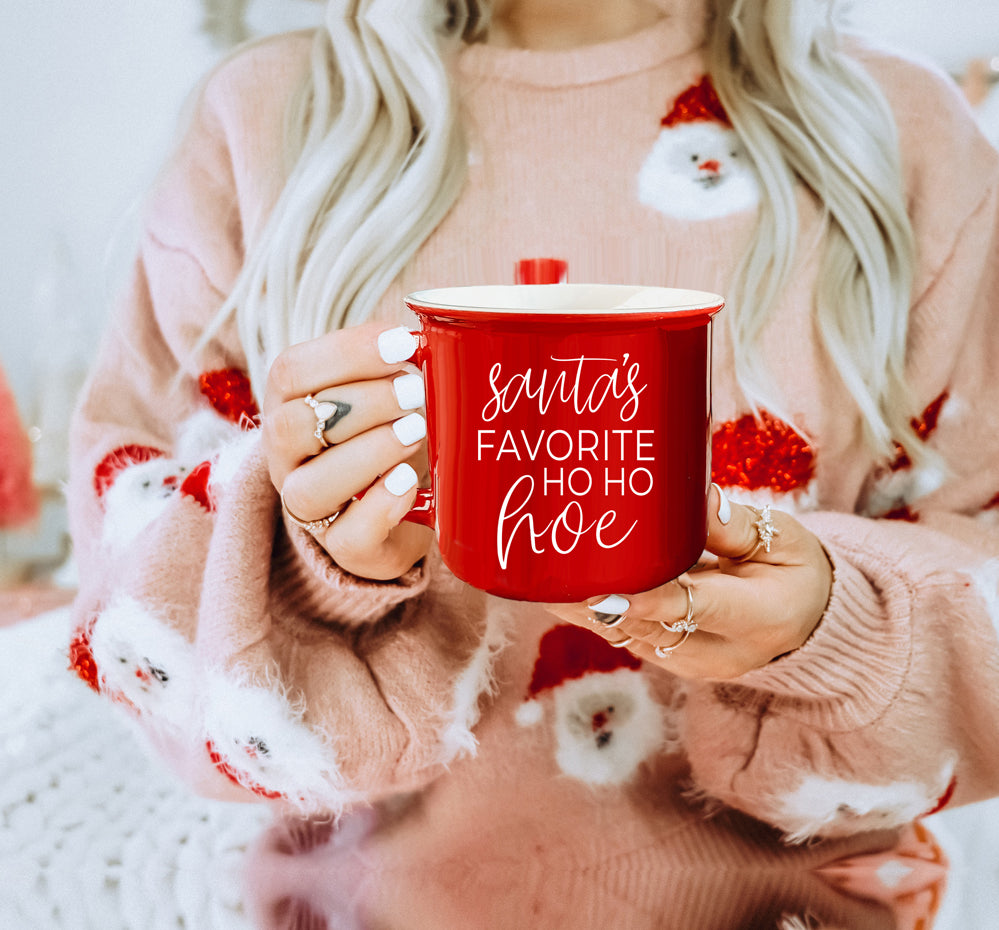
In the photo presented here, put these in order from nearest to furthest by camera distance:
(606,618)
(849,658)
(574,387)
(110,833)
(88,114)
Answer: (574,387) → (606,618) → (849,658) → (110,833) → (88,114)

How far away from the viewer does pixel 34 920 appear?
0.64 m

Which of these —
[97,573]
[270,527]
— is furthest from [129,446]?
[270,527]

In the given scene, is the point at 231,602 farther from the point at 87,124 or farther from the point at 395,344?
the point at 87,124

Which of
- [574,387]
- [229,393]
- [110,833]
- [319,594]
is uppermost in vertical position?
[574,387]

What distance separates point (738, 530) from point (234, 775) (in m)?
0.44

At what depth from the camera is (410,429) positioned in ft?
1.42

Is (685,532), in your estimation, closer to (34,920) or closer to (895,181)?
(895,181)

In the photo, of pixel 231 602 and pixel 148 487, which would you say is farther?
pixel 148 487

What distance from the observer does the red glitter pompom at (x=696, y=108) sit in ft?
2.39

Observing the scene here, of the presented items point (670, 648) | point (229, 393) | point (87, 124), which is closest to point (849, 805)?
point (670, 648)

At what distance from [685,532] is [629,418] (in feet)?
0.25

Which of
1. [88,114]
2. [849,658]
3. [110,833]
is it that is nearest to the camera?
[849,658]

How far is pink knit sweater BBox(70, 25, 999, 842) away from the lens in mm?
610

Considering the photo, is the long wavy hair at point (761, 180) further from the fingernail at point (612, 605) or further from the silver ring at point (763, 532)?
the fingernail at point (612, 605)
